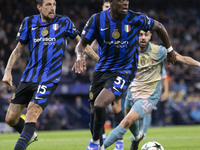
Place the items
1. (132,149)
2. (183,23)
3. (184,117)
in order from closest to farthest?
(132,149), (184,117), (183,23)

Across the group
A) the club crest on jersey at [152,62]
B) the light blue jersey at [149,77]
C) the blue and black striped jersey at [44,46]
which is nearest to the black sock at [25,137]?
the blue and black striped jersey at [44,46]

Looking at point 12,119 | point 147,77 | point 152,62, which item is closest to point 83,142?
point 147,77

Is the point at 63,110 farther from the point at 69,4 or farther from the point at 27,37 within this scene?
the point at 27,37

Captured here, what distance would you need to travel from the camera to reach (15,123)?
6660mm

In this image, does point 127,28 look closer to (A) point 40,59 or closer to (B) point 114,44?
(B) point 114,44

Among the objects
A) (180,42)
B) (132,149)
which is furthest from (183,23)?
(132,149)

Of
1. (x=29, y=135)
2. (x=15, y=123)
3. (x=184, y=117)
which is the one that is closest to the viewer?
(x=29, y=135)

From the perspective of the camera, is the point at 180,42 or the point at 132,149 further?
the point at 180,42

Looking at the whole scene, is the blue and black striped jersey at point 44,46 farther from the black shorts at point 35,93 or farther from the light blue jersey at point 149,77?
the light blue jersey at point 149,77

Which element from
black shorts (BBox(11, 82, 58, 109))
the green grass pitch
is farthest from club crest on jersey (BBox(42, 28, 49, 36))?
the green grass pitch

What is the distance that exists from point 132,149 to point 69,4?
2332 centimetres

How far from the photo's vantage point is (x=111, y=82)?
6.08m

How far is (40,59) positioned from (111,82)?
1106 mm

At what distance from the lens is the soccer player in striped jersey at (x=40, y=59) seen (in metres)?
6.06
